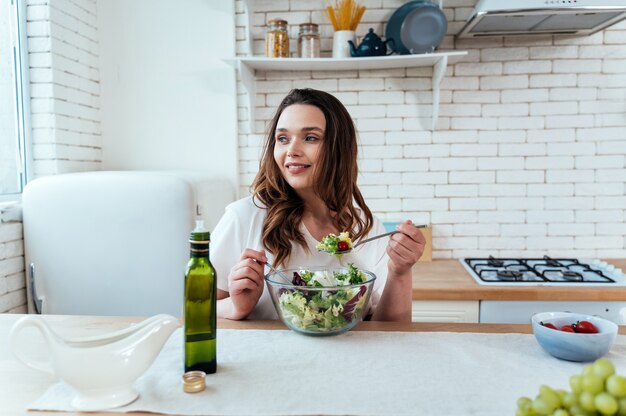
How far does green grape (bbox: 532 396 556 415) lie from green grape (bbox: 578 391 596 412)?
0.13 feet

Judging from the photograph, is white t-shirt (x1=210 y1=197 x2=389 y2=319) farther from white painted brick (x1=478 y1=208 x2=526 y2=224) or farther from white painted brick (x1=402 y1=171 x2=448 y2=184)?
white painted brick (x1=478 y1=208 x2=526 y2=224)

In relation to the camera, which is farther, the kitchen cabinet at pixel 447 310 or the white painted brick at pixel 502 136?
the white painted brick at pixel 502 136

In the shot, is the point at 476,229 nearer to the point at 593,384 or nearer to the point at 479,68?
the point at 479,68

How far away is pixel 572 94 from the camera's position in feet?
9.15

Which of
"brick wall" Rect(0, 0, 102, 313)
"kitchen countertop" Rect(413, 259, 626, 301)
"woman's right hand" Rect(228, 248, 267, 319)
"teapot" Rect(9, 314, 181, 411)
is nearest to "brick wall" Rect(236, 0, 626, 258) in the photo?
"kitchen countertop" Rect(413, 259, 626, 301)

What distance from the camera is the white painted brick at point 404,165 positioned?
2871 millimetres

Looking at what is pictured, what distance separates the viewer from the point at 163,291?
2252mm

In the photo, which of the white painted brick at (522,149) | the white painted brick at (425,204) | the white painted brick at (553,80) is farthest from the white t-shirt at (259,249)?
the white painted brick at (553,80)

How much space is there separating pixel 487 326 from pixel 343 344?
0.42 m

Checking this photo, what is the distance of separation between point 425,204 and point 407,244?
59.5 inches

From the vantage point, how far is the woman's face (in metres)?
1.67

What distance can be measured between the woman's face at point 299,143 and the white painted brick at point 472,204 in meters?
1.39

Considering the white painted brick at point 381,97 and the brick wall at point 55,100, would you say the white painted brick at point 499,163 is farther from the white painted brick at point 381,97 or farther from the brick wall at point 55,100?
the brick wall at point 55,100

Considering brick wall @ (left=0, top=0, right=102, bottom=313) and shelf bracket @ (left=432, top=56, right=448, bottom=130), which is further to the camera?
shelf bracket @ (left=432, top=56, right=448, bottom=130)
